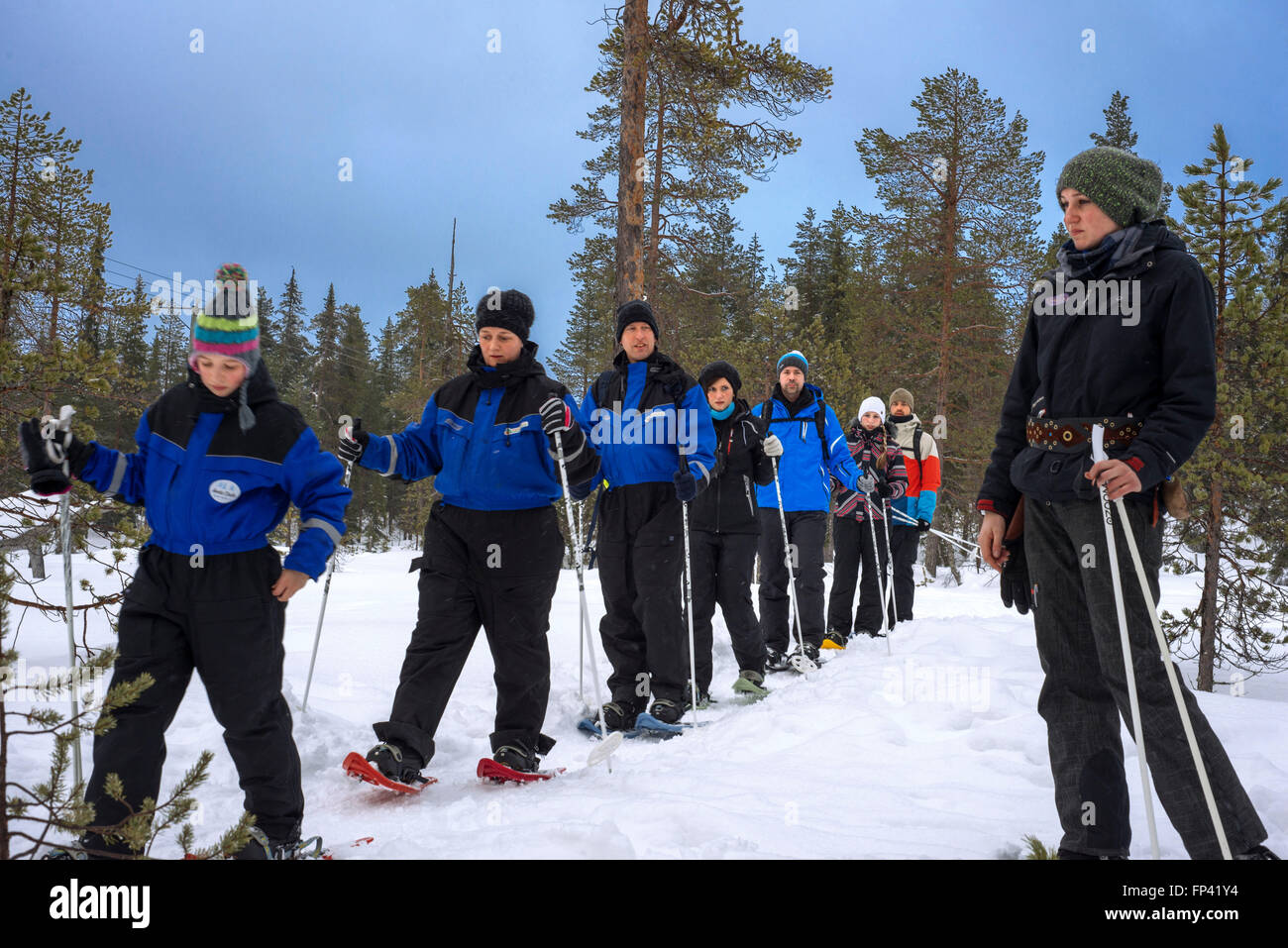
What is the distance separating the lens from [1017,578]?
125 inches

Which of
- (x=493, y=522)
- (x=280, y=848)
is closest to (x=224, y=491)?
(x=280, y=848)

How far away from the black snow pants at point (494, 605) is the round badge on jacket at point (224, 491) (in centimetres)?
137

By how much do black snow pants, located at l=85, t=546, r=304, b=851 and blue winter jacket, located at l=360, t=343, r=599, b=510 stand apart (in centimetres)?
128

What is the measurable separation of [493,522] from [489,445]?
410 mm

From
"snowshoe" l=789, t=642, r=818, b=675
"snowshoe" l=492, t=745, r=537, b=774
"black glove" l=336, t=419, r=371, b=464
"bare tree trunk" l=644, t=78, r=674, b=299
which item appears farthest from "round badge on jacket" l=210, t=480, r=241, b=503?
"bare tree trunk" l=644, t=78, r=674, b=299

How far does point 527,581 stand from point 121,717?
6.39 feet

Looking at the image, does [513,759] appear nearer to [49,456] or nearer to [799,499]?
[49,456]
